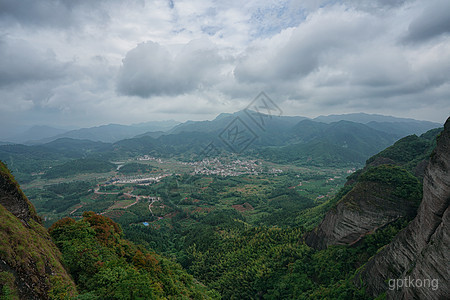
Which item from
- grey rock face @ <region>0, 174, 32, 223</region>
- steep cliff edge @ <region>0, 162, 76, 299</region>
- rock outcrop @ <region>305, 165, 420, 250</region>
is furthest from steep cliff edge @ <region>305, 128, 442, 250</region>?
grey rock face @ <region>0, 174, 32, 223</region>

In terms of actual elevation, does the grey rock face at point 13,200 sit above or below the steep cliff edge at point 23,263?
above

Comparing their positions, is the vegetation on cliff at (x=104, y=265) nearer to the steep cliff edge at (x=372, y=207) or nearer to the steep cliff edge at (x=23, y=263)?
A: the steep cliff edge at (x=23, y=263)

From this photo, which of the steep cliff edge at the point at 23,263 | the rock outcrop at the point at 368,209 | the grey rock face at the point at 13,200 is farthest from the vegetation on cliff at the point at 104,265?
the rock outcrop at the point at 368,209

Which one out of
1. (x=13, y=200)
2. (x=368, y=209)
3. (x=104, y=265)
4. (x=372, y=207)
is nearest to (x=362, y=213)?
(x=368, y=209)

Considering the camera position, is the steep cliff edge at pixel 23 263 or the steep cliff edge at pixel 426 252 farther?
the steep cliff edge at pixel 426 252

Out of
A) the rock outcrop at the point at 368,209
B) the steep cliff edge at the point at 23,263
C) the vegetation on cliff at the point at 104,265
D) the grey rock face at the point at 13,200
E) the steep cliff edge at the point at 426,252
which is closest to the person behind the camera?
the steep cliff edge at the point at 23,263

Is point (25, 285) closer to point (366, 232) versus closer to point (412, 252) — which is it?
point (412, 252)
